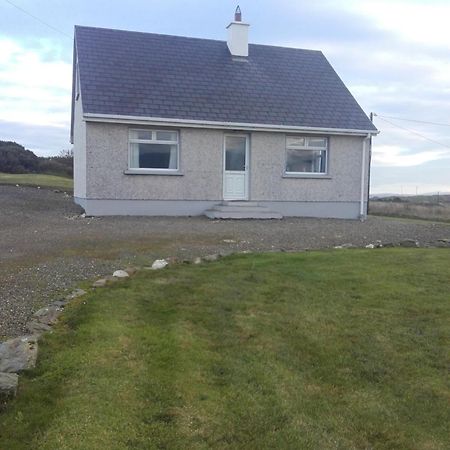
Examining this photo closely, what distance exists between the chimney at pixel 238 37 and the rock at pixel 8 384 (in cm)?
1866

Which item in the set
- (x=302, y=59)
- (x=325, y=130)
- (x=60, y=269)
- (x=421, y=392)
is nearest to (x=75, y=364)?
(x=421, y=392)

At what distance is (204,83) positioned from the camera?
19344 millimetres

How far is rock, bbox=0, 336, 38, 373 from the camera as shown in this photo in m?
4.59

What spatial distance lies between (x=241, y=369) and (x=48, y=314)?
236 cm

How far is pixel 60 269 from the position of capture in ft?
27.8

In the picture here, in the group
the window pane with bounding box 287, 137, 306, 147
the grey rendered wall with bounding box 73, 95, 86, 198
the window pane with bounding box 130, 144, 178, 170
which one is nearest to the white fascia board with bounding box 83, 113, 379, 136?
the window pane with bounding box 287, 137, 306, 147

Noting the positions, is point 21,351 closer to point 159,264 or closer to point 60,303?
point 60,303

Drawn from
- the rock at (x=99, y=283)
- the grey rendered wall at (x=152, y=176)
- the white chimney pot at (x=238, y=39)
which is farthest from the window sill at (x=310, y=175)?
the rock at (x=99, y=283)

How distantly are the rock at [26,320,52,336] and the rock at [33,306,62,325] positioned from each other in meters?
0.08

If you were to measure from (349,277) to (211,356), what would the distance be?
3786 millimetres

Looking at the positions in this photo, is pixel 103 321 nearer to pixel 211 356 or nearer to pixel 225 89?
pixel 211 356

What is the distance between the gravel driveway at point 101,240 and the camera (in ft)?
24.3

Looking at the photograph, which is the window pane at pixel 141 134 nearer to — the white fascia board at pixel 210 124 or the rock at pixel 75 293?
the white fascia board at pixel 210 124

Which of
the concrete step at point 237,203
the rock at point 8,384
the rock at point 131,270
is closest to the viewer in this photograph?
the rock at point 8,384
